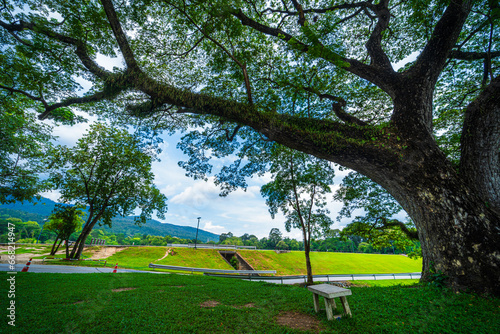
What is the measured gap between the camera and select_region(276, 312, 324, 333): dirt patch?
2.86m

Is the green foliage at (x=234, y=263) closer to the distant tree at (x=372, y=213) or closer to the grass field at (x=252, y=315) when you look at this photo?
the distant tree at (x=372, y=213)

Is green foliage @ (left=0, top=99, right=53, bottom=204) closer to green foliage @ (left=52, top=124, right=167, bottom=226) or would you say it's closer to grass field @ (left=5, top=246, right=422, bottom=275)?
green foliage @ (left=52, top=124, right=167, bottom=226)

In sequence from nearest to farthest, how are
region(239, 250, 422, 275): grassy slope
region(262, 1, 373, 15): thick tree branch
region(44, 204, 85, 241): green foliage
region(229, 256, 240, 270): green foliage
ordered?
region(262, 1, 373, 15): thick tree branch → region(44, 204, 85, 241): green foliage → region(239, 250, 422, 275): grassy slope → region(229, 256, 240, 270): green foliage

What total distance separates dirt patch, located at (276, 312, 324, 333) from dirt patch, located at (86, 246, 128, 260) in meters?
26.3

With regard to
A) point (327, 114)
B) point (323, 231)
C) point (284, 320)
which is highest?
point (327, 114)

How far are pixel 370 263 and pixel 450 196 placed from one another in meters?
36.2

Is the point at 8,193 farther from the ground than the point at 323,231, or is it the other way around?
the point at 8,193

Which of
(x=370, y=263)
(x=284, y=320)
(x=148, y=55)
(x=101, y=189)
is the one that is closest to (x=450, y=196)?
(x=284, y=320)

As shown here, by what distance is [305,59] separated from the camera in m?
7.08

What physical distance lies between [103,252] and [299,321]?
29196 mm

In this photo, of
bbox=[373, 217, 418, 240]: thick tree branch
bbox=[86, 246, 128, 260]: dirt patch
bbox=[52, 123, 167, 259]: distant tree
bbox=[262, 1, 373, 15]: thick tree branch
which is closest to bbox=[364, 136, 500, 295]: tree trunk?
bbox=[262, 1, 373, 15]: thick tree branch

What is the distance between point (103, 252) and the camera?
76.9 feet

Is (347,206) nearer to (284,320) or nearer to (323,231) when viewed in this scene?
(323,231)

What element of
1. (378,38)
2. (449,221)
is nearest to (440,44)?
(378,38)
